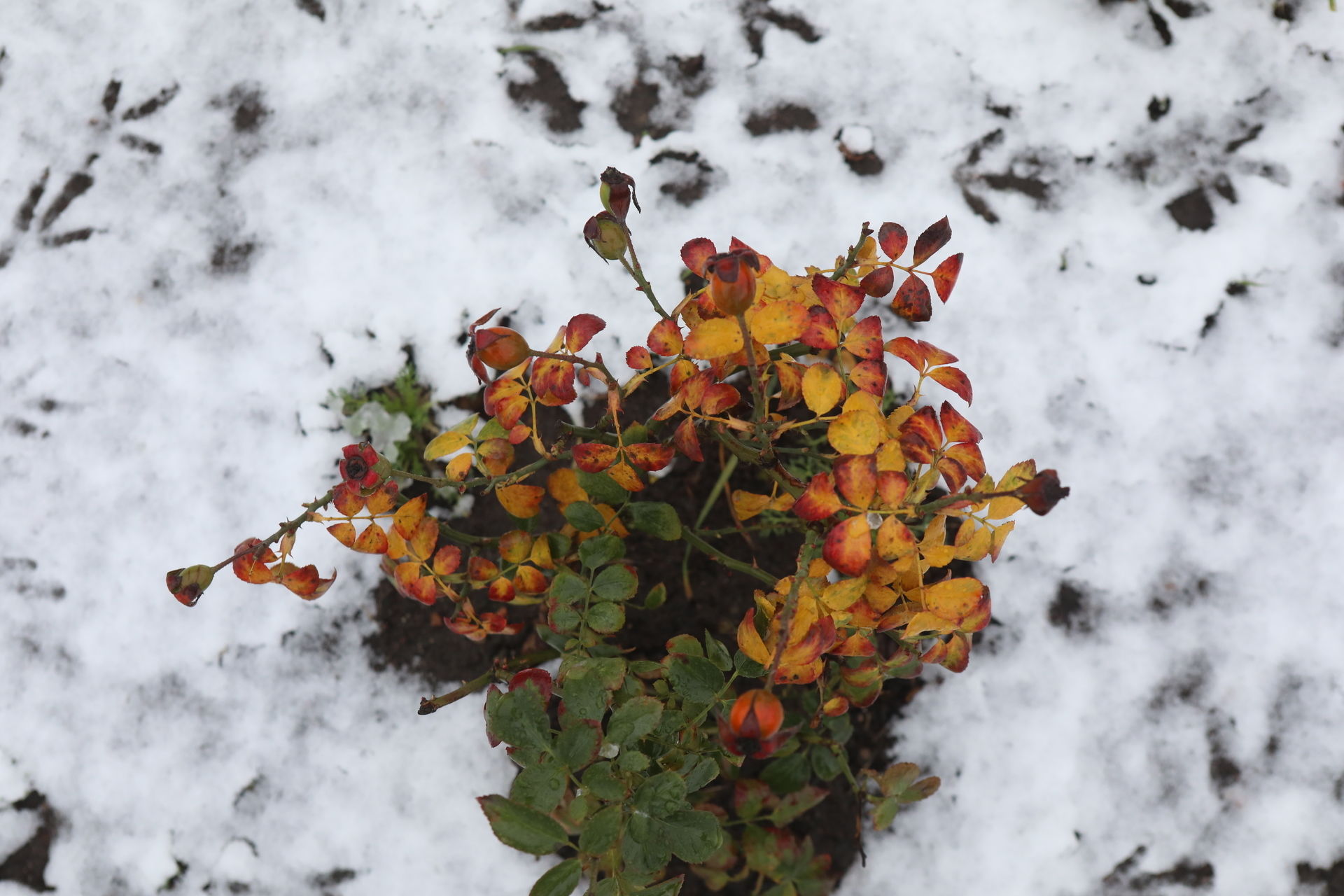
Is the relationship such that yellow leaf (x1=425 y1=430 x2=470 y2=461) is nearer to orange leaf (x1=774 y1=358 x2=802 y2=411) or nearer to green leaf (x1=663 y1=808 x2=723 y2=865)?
orange leaf (x1=774 y1=358 x2=802 y2=411)

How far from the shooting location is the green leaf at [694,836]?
936 mm

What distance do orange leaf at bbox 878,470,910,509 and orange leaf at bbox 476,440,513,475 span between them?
1.43 ft

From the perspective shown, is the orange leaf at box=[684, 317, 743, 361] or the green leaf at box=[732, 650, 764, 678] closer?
the orange leaf at box=[684, 317, 743, 361]

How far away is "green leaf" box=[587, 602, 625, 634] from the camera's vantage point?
1.08 m

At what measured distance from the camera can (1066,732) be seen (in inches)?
63.7

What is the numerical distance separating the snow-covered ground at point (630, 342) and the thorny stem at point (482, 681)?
41cm

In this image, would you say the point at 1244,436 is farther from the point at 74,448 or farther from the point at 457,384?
the point at 74,448

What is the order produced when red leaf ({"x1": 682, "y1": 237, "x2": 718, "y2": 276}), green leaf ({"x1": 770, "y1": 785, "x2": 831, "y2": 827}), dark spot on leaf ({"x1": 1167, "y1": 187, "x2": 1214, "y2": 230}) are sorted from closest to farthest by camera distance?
red leaf ({"x1": 682, "y1": 237, "x2": 718, "y2": 276}), green leaf ({"x1": 770, "y1": 785, "x2": 831, "y2": 827}), dark spot on leaf ({"x1": 1167, "y1": 187, "x2": 1214, "y2": 230})

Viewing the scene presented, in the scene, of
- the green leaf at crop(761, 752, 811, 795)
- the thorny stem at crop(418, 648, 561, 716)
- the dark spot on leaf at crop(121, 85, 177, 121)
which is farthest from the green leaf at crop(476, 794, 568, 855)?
the dark spot on leaf at crop(121, 85, 177, 121)

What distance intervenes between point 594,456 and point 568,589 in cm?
17

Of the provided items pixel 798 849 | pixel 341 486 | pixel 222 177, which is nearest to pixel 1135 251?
pixel 798 849

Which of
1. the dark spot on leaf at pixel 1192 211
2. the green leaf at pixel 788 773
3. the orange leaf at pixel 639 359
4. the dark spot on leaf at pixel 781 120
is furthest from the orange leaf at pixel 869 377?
the dark spot on leaf at pixel 1192 211

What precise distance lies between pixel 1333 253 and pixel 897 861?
1416 millimetres

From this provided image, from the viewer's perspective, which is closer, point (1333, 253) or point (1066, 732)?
point (1066, 732)
